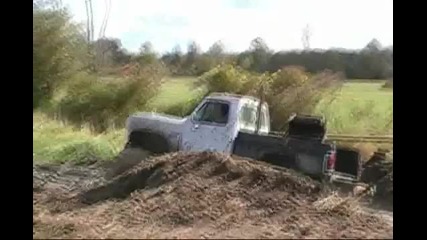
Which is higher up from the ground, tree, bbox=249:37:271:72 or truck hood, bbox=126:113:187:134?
tree, bbox=249:37:271:72

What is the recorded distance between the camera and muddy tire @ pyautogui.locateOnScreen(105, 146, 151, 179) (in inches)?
264

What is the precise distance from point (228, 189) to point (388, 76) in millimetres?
1907

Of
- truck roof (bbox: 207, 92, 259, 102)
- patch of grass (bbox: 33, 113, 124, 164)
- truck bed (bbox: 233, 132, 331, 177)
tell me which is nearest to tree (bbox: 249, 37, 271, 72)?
truck roof (bbox: 207, 92, 259, 102)

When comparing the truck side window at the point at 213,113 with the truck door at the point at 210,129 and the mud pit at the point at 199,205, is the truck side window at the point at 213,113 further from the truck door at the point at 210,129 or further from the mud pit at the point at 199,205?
the mud pit at the point at 199,205

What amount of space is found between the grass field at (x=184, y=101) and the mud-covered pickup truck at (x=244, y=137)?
0.78ft

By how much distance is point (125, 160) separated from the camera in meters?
6.93

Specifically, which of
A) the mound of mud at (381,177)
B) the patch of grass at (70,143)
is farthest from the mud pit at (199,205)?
the patch of grass at (70,143)

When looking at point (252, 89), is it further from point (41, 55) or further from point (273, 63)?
point (41, 55)

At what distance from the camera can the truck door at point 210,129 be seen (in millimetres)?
7209

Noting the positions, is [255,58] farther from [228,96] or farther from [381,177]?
[381,177]

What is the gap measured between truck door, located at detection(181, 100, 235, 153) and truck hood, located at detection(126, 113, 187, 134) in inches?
5.5

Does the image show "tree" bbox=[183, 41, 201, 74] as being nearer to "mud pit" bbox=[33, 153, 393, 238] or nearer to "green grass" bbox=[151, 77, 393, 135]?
"green grass" bbox=[151, 77, 393, 135]

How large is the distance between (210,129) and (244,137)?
535 millimetres
